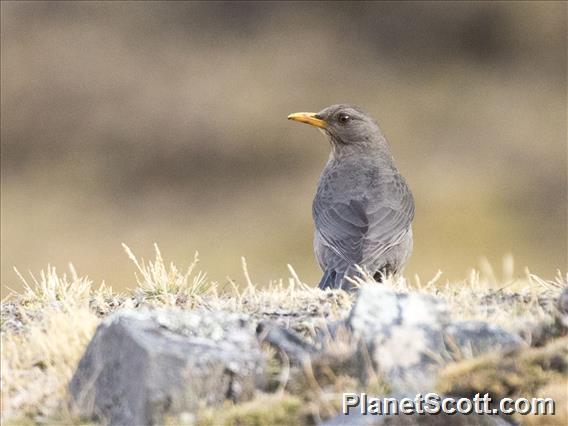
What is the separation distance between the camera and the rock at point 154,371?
7.52 m

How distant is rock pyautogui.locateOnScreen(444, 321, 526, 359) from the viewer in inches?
308

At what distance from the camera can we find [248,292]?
10609mm

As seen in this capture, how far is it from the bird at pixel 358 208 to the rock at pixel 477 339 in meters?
3.84

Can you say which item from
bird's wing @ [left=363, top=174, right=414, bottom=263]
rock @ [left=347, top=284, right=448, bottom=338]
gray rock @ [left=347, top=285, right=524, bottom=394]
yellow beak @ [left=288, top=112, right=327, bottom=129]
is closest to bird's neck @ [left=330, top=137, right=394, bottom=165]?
yellow beak @ [left=288, top=112, right=327, bottom=129]

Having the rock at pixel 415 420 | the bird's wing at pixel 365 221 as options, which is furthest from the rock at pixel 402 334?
the bird's wing at pixel 365 221

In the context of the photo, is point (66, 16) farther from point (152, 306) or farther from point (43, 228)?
point (152, 306)

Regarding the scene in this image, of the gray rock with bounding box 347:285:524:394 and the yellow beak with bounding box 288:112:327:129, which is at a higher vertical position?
the yellow beak with bounding box 288:112:327:129

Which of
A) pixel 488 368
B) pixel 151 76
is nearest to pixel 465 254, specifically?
pixel 151 76

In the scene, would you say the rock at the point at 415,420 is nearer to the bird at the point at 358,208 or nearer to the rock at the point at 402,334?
the rock at the point at 402,334

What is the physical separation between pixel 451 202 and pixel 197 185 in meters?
9.19

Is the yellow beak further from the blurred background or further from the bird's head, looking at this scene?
the blurred background

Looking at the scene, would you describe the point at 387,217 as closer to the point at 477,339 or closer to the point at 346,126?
the point at 346,126

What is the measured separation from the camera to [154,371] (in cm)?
752

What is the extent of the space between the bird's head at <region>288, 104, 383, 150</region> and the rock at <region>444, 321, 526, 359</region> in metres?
7.26
